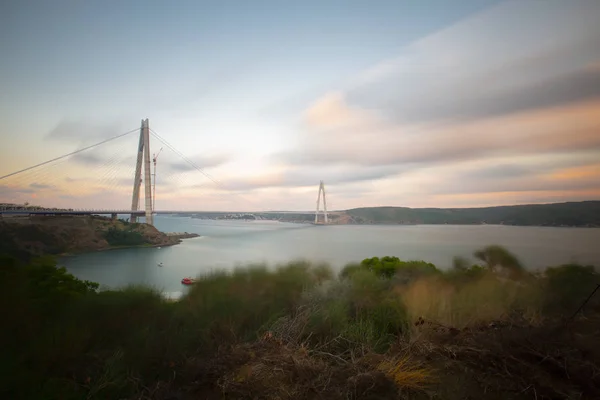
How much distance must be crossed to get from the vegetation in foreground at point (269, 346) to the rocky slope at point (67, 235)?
0.90 m

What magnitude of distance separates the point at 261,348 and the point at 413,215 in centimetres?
2121

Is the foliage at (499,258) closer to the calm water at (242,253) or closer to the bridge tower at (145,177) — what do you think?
the calm water at (242,253)

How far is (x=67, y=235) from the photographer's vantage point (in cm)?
631

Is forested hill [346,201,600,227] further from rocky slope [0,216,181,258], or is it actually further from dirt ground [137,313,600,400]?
rocky slope [0,216,181,258]

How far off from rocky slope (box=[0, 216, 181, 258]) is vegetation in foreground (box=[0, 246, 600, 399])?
0.90 m

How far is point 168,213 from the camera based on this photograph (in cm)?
1247

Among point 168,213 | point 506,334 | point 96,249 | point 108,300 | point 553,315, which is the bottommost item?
point 553,315

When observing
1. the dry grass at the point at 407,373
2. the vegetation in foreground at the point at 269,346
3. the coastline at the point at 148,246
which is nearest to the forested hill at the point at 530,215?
the vegetation in foreground at the point at 269,346

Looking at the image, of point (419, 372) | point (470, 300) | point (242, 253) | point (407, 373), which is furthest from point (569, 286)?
point (242, 253)

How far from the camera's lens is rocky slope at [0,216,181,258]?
5.01 m

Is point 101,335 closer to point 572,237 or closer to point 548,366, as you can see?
point 548,366

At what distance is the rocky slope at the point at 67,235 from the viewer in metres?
5.01

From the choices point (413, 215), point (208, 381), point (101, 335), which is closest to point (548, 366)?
point (208, 381)

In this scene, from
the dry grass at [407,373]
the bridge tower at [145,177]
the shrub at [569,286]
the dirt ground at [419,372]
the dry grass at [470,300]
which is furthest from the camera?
the bridge tower at [145,177]
